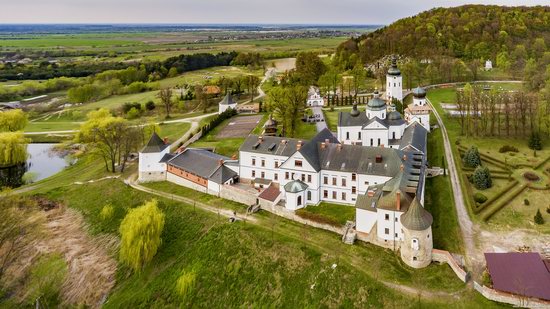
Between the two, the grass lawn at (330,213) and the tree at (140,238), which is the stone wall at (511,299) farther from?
the tree at (140,238)

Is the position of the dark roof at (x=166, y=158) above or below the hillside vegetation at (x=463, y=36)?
below

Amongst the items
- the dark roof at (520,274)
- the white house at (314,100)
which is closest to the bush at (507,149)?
the dark roof at (520,274)

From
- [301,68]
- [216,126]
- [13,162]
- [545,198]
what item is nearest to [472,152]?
[545,198]

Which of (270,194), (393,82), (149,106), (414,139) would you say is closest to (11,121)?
(149,106)

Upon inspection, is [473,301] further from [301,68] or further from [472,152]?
[301,68]

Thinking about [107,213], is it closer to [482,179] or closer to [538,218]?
[482,179]
